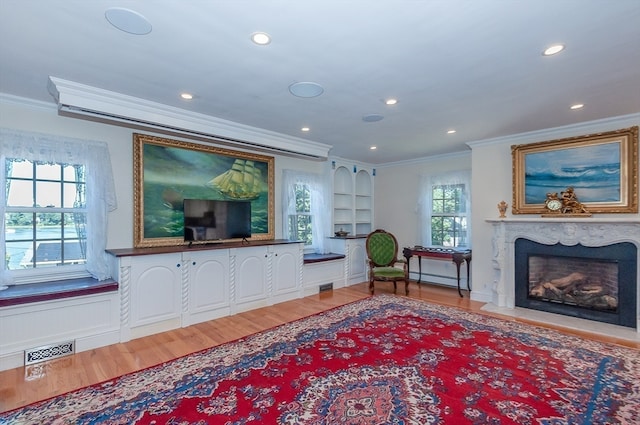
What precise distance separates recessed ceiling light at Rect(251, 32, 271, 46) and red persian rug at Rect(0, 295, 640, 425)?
257cm

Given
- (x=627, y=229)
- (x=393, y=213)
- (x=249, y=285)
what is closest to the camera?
(x=627, y=229)

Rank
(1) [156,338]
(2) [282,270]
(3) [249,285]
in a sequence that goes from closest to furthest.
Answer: (1) [156,338] → (3) [249,285] → (2) [282,270]

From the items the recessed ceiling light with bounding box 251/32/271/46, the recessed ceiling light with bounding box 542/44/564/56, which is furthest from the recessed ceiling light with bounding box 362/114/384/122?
the recessed ceiling light with bounding box 251/32/271/46

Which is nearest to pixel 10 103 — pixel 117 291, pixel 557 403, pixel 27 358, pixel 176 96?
pixel 176 96

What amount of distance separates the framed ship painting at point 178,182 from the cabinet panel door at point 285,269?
0.51 m

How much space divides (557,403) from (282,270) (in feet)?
11.5

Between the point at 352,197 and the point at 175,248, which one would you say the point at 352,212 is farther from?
the point at 175,248

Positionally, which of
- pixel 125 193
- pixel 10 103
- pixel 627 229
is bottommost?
pixel 627 229

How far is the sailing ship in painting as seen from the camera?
455 cm

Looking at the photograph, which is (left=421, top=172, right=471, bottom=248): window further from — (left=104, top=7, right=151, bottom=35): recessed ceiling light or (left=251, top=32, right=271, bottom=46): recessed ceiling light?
(left=104, top=7, right=151, bottom=35): recessed ceiling light

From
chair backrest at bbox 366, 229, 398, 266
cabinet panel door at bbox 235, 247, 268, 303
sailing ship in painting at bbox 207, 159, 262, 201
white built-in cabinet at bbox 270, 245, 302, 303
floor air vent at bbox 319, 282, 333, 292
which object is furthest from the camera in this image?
chair backrest at bbox 366, 229, 398, 266

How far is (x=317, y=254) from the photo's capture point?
19.1ft

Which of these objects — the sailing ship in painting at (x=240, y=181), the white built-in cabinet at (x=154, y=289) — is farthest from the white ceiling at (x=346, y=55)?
the white built-in cabinet at (x=154, y=289)

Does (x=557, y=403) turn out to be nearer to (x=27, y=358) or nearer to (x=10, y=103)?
(x=27, y=358)
